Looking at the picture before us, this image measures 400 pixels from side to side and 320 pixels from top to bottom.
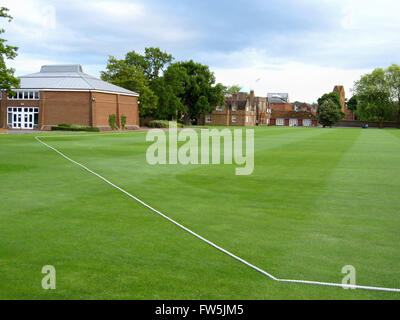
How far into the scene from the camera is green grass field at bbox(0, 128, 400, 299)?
509 cm

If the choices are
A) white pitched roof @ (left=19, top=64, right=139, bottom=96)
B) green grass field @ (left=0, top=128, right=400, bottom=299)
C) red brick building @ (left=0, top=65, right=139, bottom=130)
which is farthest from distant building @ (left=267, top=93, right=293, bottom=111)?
green grass field @ (left=0, top=128, right=400, bottom=299)

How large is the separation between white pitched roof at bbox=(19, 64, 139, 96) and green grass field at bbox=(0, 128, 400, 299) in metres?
47.3

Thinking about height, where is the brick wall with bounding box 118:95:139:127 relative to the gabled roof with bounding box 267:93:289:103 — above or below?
below

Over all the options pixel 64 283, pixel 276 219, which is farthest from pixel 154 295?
pixel 276 219

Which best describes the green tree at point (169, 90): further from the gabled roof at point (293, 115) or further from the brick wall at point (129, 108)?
the gabled roof at point (293, 115)

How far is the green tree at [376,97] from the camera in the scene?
109312 millimetres

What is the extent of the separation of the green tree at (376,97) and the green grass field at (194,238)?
343 ft

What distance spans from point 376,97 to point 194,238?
115m

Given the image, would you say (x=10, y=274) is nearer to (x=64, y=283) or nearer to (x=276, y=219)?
(x=64, y=283)

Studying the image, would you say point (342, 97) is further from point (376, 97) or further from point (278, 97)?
point (376, 97)

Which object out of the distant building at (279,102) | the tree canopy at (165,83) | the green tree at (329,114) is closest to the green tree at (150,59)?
the tree canopy at (165,83)

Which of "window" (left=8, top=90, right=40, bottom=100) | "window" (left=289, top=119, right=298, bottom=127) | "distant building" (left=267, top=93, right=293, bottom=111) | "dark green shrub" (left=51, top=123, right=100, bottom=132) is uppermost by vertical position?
"distant building" (left=267, top=93, right=293, bottom=111)

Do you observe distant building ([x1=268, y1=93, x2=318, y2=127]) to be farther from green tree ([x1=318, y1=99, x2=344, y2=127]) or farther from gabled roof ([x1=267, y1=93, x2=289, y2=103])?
gabled roof ([x1=267, y1=93, x2=289, y2=103])
